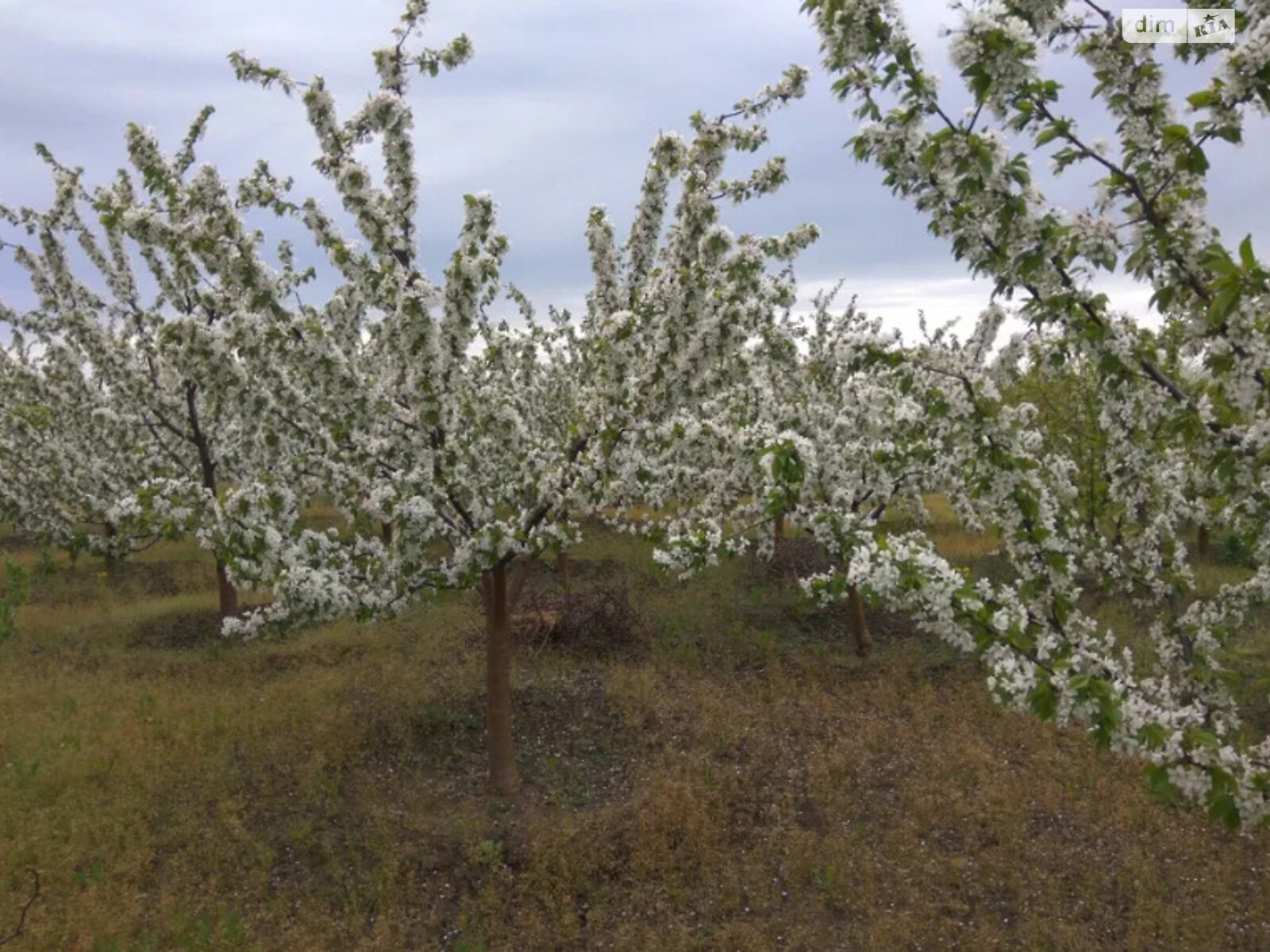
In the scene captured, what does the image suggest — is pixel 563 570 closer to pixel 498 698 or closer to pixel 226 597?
pixel 226 597

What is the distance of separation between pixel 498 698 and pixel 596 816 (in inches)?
61.0

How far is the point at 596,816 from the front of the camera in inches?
321

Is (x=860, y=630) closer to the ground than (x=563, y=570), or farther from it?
closer to the ground

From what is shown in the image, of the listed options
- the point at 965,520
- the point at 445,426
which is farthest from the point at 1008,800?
the point at 445,426

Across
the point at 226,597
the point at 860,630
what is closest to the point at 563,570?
the point at 860,630

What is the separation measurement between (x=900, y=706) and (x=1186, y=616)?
6009 millimetres

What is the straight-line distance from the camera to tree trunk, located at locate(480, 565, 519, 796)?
28.5ft

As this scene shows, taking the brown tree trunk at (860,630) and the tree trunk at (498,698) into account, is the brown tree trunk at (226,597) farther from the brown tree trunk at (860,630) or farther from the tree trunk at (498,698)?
the brown tree trunk at (860,630)

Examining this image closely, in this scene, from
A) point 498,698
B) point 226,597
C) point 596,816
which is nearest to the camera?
point 596,816

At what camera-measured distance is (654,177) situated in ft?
28.1

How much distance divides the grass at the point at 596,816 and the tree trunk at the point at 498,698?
0.24 metres

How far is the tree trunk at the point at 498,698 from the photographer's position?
868cm

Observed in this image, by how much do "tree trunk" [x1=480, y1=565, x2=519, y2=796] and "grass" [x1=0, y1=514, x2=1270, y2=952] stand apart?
242 mm

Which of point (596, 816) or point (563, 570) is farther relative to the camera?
point (563, 570)
